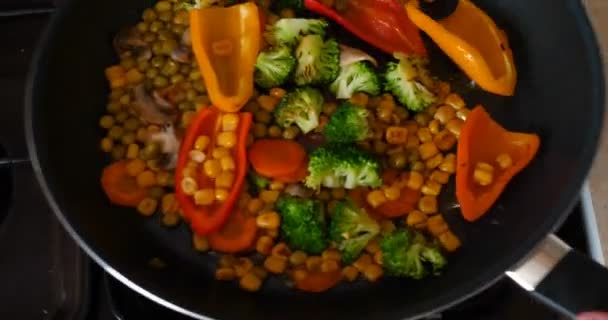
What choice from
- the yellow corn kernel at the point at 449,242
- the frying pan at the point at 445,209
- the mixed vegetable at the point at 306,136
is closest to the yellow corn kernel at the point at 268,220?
the mixed vegetable at the point at 306,136

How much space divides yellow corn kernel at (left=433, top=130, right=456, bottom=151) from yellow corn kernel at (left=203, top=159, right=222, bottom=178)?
1.46ft

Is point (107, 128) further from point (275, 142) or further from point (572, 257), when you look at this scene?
point (572, 257)

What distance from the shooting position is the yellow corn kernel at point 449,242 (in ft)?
4.81

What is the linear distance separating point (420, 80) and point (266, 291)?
530 millimetres

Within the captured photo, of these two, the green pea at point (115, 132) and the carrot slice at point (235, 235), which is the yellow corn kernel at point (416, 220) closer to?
the carrot slice at point (235, 235)

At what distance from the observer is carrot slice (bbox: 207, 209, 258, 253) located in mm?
1484

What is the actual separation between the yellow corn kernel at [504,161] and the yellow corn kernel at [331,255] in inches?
14.1

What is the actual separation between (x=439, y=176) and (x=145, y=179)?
0.59 metres

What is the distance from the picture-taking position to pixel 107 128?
62.6 inches

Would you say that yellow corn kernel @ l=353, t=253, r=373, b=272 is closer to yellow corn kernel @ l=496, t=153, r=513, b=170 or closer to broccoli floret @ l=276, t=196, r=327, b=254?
broccoli floret @ l=276, t=196, r=327, b=254

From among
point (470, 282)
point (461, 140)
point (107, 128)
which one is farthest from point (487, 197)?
point (107, 128)

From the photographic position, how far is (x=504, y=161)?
1.49 m

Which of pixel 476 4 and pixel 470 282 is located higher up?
pixel 476 4

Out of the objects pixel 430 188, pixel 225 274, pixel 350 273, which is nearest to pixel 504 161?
pixel 430 188
